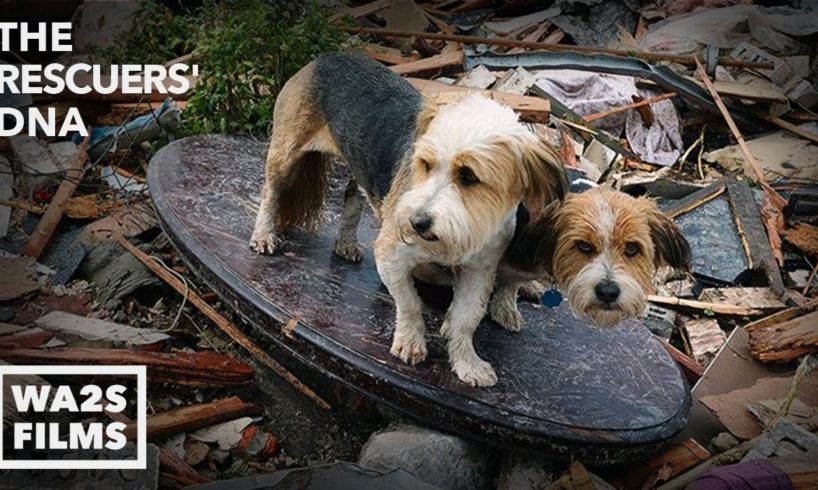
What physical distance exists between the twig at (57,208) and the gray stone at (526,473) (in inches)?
130

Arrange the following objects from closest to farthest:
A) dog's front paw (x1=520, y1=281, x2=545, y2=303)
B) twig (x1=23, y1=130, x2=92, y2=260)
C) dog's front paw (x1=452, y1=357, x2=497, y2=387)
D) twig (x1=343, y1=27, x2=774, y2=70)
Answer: dog's front paw (x1=452, y1=357, x2=497, y2=387) < dog's front paw (x1=520, y1=281, x2=545, y2=303) < twig (x1=23, y1=130, x2=92, y2=260) < twig (x1=343, y1=27, x2=774, y2=70)

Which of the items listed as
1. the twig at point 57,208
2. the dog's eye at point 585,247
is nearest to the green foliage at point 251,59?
the twig at point 57,208

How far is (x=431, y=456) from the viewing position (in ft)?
11.5

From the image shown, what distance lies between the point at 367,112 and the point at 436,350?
1129 millimetres

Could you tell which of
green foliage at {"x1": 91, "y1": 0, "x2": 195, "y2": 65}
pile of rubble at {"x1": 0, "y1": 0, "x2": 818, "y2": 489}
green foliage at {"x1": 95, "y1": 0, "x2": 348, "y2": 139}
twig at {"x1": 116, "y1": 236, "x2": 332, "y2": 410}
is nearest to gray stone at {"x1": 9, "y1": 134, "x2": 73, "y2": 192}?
pile of rubble at {"x1": 0, "y1": 0, "x2": 818, "y2": 489}

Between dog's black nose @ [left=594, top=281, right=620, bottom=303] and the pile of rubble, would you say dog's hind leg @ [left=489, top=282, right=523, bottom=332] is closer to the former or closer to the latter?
the pile of rubble

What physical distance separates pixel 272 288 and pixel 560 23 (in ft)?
19.6

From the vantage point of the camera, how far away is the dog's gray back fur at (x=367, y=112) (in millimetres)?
3412

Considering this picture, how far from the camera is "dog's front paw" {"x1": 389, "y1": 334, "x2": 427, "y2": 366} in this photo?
3.45 meters

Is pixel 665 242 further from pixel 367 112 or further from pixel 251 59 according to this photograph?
pixel 251 59

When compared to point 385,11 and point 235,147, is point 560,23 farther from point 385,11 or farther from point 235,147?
point 235,147

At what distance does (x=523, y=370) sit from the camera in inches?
142

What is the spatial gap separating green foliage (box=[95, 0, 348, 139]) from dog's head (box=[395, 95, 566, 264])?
9.74 feet

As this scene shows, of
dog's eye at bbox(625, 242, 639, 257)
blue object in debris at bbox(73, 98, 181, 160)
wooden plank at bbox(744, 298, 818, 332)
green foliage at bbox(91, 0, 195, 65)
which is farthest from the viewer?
green foliage at bbox(91, 0, 195, 65)
